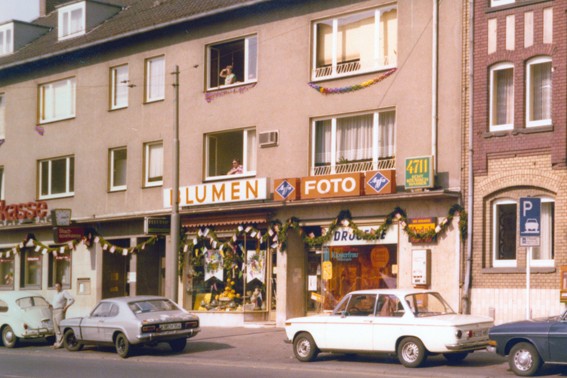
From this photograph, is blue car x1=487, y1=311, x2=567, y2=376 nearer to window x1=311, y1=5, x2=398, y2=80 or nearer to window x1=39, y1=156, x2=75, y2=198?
window x1=311, y1=5, x2=398, y2=80

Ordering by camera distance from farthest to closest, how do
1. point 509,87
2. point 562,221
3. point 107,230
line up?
1. point 107,230
2. point 509,87
3. point 562,221

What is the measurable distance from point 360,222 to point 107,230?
36.4ft

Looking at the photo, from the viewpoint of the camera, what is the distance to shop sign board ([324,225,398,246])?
20766 mm

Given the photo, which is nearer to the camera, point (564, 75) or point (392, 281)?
point (564, 75)

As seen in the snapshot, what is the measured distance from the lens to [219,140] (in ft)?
82.7

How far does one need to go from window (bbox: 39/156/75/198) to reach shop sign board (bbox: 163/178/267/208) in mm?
6170

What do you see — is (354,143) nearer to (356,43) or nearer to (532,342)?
(356,43)

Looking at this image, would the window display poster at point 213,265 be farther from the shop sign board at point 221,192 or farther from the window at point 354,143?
the window at point 354,143

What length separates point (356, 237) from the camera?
21609 mm

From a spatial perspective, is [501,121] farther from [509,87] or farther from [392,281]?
[392,281]

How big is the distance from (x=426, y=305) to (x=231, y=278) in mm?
10952

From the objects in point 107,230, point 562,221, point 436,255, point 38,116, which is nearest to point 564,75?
point 562,221

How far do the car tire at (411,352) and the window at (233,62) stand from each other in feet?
39.4

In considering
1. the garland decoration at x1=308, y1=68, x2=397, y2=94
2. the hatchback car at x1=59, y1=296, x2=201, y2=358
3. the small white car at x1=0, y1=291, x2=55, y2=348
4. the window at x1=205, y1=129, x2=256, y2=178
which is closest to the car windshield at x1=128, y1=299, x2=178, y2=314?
the hatchback car at x1=59, y1=296, x2=201, y2=358
